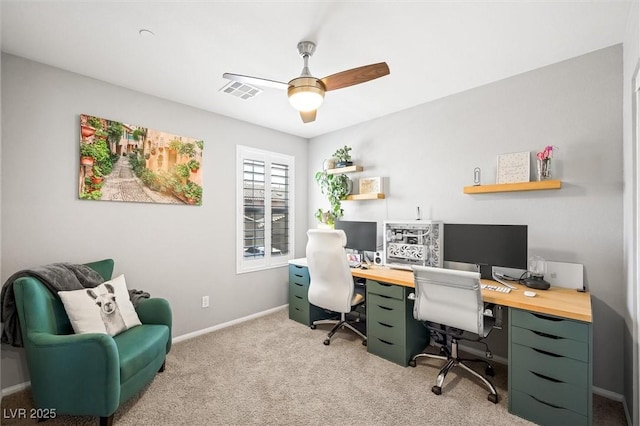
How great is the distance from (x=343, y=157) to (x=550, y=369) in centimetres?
295

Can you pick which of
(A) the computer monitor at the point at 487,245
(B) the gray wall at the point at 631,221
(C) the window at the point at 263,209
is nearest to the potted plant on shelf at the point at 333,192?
(C) the window at the point at 263,209

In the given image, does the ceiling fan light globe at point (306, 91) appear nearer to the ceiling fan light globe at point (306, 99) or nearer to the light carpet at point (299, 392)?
the ceiling fan light globe at point (306, 99)

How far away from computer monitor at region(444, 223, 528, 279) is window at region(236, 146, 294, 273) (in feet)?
7.67

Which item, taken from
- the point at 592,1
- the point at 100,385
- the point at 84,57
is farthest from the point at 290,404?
the point at 592,1

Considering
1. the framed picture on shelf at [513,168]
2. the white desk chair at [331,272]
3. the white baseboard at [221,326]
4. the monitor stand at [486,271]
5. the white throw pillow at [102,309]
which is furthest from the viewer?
the white baseboard at [221,326]

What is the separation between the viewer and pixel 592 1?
1700 millimetres

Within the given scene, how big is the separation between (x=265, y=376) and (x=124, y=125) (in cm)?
269

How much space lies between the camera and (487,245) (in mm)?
2529

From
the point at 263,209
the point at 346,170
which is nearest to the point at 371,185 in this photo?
the point at 346,170

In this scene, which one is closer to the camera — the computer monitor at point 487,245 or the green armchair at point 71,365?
the green armchair at point 71,365

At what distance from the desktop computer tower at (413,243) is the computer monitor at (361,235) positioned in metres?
0.23

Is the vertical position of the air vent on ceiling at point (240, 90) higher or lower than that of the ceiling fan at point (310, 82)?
higher

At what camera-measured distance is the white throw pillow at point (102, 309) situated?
1986mm

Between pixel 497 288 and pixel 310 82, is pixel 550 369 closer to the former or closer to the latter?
pixel 497 288
